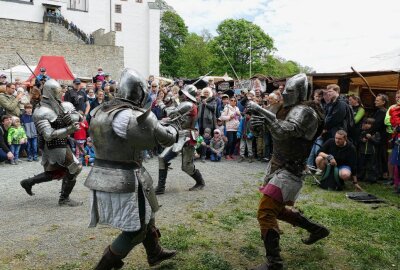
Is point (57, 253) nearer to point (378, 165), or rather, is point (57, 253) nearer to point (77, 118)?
point (77, 118)

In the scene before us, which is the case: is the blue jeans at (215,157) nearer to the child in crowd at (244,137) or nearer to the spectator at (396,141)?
the child in crowd at (244,137)

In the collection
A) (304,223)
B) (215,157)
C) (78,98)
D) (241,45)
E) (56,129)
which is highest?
(241,45)

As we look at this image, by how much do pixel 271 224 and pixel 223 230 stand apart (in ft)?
4.09

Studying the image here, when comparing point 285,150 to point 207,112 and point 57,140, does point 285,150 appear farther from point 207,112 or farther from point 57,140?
point 207,112

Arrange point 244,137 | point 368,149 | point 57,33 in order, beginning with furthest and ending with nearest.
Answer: point 57,33 → point 244,137 → point 368,149

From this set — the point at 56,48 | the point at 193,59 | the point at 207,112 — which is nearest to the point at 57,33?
the point at 56,48

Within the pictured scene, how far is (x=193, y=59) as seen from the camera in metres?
51.6

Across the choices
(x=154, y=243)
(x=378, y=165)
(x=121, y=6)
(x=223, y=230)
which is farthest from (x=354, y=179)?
(x=121, y=6)

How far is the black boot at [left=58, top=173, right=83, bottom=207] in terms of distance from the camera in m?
5.43

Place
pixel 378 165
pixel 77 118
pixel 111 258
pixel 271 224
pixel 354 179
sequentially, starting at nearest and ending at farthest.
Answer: pixel 111 258, pixel 271 224, pixel 77 118, pixel 354 179, pixel 378 165

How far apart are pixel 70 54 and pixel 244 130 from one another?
915 inches

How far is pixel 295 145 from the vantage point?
11.7ft

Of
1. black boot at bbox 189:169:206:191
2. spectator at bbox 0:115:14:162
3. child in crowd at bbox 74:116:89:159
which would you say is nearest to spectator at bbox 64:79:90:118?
child in crowd at bbox 74:116:89:159

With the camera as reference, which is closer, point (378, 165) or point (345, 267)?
point (345, 267)
